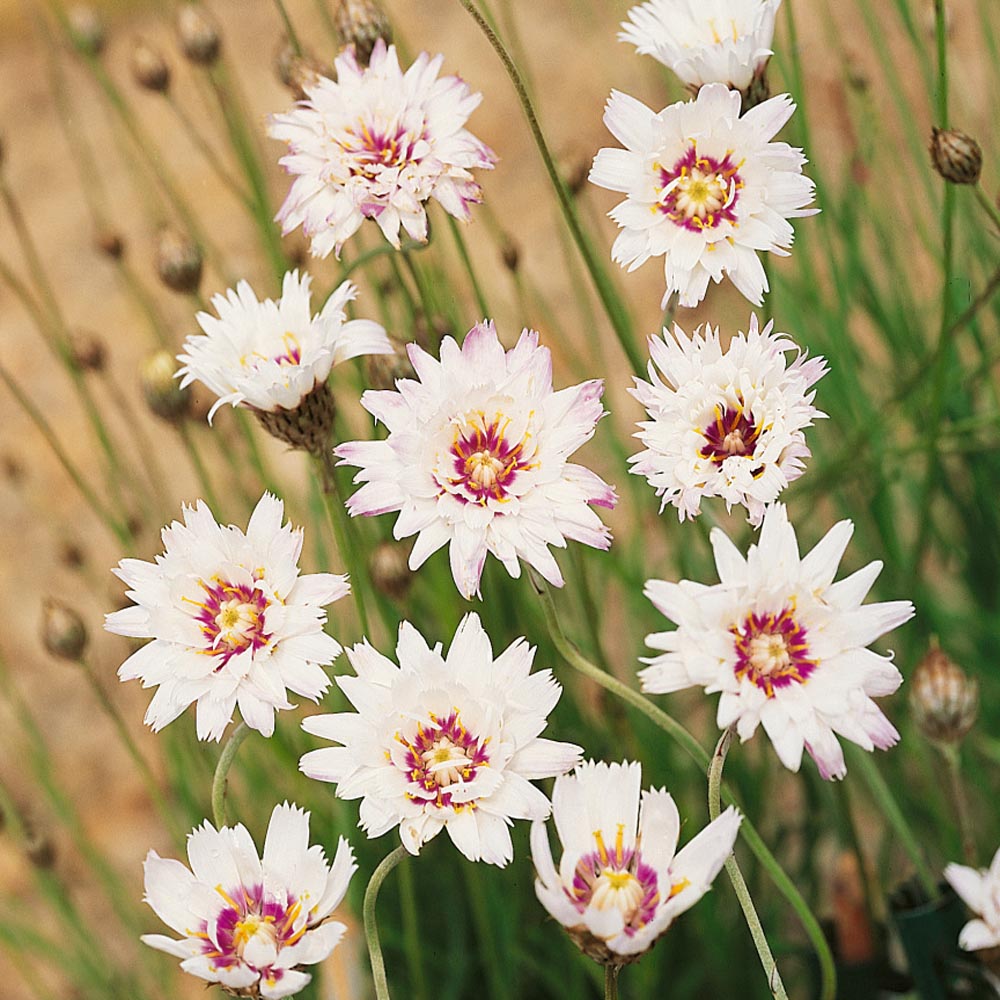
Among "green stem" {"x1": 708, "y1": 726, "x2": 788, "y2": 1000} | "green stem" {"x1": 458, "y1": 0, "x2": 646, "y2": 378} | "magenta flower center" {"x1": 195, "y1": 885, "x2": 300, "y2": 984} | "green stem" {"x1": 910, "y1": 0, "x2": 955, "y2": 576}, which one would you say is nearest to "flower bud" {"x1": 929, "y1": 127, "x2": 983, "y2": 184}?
"green stem" {"x1": 910, "y1": 0, "x2": 955, "y2": 576}

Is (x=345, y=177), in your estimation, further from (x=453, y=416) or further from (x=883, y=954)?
(x=883, y=954)

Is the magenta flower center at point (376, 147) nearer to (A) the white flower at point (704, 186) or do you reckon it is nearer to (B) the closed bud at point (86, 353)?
(A) the white flower at point (704, 186)

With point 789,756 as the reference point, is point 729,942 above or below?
below

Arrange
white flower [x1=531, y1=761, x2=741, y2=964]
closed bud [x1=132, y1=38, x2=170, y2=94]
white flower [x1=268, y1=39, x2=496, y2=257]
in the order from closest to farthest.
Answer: white flower [x1=531, y1=761, x2=741, y2=964] < white flower [x1=268, y1=39, x2=496, y2=257] < closed bud [x1=132, y1=38, x2=170, y2=94]

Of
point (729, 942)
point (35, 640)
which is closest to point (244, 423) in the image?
point (729, 942)

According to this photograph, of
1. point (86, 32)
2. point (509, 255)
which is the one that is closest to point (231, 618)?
point (509, 255)

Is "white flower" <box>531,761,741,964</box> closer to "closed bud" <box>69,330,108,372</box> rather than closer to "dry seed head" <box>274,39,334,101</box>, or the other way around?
"dry seed head" <box>274,39,334,101</box>

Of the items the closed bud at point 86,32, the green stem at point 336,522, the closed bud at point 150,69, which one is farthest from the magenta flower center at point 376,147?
the closed bud at point 86,32
